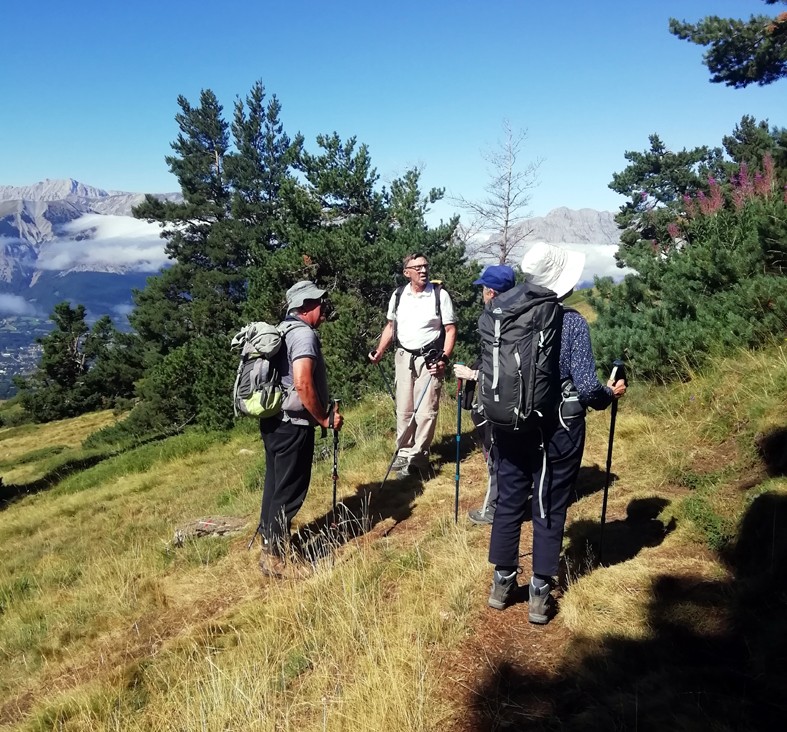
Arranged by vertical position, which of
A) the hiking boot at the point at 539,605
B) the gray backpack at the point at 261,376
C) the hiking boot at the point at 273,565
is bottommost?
the hiking boot at the point at 273,565

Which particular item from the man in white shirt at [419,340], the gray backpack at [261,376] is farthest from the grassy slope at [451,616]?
the gray backpack at [261,376]

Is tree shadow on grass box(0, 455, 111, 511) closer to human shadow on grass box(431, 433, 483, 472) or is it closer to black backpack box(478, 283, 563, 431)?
human shadow on grass box(431, 433, 483, 472)

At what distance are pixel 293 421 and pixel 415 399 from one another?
1970 mm

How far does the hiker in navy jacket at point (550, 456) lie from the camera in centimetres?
302

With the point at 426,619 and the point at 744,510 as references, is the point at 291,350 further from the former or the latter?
the point at 744,510

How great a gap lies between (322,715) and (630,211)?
85.7ft

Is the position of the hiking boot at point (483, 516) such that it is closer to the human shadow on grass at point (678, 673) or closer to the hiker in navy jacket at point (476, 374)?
the hiker in navy jacket at point (476, 374)

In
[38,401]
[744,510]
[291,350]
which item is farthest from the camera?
[38,401]

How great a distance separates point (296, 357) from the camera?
4.04 metres

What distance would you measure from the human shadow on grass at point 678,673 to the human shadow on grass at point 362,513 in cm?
221

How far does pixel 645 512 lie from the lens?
14.3 feet

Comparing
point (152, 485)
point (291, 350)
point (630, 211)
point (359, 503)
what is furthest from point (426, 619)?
point (630, 211)

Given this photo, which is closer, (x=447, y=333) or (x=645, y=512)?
(x=645, y=512)

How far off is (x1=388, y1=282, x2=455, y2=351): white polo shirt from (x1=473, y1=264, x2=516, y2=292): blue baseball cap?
182 centimetres
